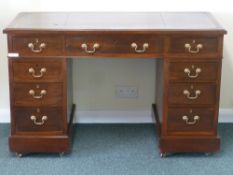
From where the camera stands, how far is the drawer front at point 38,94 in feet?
9.39

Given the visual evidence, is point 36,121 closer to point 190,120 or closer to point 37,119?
point 37,119

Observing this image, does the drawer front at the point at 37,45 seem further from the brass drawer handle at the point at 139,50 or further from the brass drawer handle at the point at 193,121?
the brass drawer handle at the point at 193,121

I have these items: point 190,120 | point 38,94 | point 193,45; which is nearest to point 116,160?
point 190,120

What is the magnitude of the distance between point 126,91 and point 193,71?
699mm

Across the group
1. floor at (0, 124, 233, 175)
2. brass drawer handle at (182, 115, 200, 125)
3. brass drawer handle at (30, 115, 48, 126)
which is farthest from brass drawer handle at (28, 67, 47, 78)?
brass drawer handle at (182, 115, 200, 125)

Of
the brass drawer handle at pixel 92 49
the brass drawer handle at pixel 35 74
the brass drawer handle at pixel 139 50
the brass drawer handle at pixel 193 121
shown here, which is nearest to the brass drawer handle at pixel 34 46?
the brass drawer handle at pixel 35 74

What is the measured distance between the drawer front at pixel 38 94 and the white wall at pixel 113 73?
52cm

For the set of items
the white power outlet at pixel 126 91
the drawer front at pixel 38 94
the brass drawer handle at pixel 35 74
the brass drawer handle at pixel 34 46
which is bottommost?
the white power outlet at pixel 126 91

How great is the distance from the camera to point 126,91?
11.3 ft

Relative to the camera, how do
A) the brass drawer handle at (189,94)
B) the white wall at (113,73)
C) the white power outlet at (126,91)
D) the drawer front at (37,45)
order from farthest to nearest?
1. the white power outlet at (126,91)
2. the white wall at (113,73)
3. the brass drawer handle at (189,94)
4. the drawer front at (37,45)

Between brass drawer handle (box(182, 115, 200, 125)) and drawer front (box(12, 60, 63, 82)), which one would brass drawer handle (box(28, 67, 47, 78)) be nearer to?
drawer front (box(12, 60, 63, 82))

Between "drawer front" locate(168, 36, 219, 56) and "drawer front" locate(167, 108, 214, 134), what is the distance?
1.07 feet
